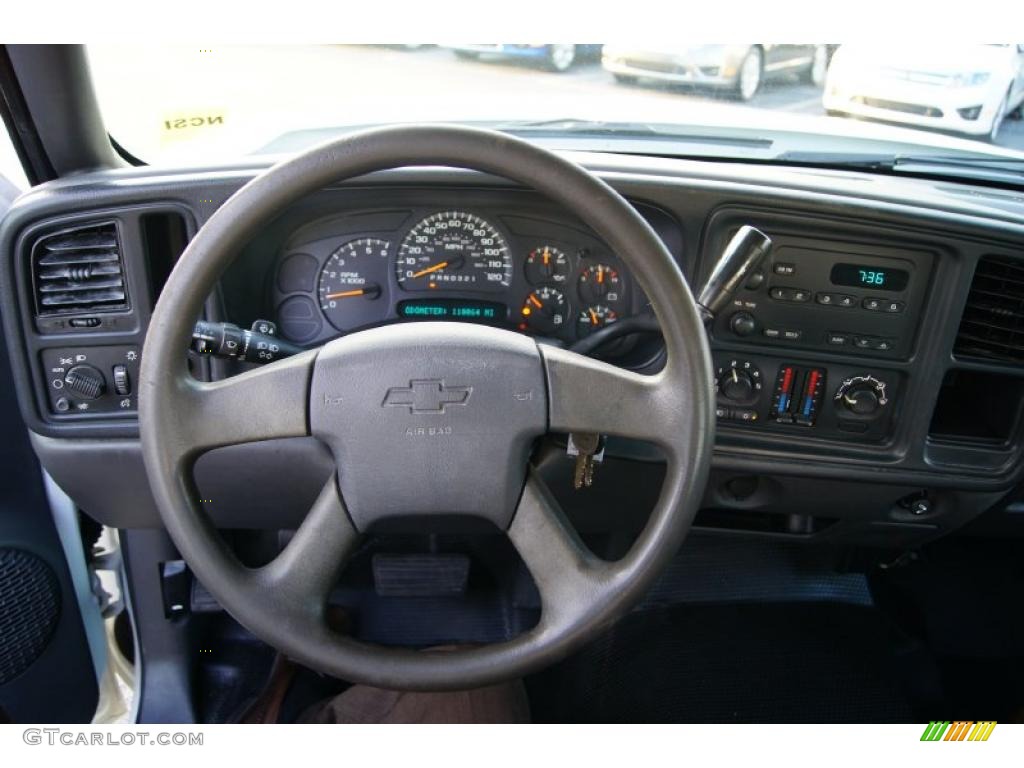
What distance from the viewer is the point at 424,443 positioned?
1.08 m

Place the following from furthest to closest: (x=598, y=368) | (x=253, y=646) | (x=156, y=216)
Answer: (x=253, y=646), (x=156, y=216), (x=598, y=368)

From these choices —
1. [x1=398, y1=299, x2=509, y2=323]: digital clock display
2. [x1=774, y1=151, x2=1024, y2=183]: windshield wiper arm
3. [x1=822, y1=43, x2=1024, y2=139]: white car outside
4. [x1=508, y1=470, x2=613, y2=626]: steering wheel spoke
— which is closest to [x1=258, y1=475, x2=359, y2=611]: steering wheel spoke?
[x1=508, y1=470, x2=613, y2=626]: steering wheel spoke

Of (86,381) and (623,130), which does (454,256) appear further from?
(86,381)

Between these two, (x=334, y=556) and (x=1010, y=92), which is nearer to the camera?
(x=334, y=556)

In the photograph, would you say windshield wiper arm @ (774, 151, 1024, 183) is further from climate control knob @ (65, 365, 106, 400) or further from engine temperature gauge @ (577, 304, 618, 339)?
climate control knob @ (65, 365, 106, 400)

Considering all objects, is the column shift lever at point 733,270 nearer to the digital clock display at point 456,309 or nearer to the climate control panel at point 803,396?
the climate control panel at point 803,396

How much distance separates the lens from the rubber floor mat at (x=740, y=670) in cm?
188

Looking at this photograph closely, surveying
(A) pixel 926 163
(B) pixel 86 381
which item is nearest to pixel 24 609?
(B) pixel 86 381

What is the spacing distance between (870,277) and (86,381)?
1.39 m

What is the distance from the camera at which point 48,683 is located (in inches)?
73.9

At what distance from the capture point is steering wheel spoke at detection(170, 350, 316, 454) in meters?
1.06

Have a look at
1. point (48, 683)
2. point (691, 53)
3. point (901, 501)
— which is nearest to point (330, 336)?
point (691, 53)

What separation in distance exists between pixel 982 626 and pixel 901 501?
1.75 ft

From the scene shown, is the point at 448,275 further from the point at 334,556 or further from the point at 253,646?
the point at 253,646
